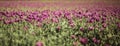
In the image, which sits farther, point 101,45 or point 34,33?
point 34,33

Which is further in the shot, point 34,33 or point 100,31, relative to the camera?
point 100,31

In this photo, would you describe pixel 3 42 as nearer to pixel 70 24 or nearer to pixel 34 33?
pixel 34 33

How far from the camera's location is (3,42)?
3.58 metres

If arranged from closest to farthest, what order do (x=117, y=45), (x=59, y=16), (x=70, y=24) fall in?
(x=117, y=45), (x=70, y=24), (x=59, y=16)

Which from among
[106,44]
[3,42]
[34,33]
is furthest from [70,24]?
[3,42]

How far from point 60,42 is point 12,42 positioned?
2.42ft

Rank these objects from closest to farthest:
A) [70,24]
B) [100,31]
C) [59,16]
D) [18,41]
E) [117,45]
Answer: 1. [18,41]
2. [117,45]
3. [100,31]
4. [70,24]
5. [59,16]

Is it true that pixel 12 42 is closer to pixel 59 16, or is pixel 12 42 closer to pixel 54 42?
pixel 54 42

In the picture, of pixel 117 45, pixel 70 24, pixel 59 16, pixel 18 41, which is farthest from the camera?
pixel 59 16

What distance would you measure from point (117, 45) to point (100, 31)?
2.05ft

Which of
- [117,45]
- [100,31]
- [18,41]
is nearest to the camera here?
[18,41]

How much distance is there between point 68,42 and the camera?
3676 millimetres

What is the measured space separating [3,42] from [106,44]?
158 cm

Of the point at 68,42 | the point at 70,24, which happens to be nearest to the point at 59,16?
the point at 70,24
